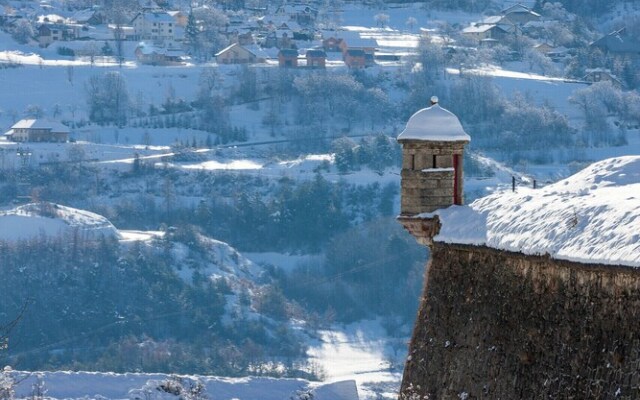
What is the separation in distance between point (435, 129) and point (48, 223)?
83662mm

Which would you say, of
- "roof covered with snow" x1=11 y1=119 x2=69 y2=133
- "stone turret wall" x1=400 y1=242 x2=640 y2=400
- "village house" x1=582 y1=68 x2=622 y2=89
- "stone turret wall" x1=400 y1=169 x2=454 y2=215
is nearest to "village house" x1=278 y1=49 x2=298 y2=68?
"village house" x1=582 y1=68 x2=622 y2=89

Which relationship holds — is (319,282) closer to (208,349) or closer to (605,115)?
(208,349)

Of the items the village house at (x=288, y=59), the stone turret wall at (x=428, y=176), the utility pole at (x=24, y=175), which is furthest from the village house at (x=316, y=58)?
the stone turret wall at (x=428, y=176)

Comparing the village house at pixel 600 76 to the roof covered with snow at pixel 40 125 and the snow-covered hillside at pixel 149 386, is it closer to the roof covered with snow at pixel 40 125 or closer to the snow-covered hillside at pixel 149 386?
the roof covered with snow at pixel 40 125

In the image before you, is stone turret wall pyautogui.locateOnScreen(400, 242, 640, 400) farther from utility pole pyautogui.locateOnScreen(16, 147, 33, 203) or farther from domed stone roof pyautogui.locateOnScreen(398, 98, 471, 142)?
utility pole pyautogui.locateOnScreen(16, 147, 33, 203)

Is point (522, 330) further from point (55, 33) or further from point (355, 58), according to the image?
point (55, 33)

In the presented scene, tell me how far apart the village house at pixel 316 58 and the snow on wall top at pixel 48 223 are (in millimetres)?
53387

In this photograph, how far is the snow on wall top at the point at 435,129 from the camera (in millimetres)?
21094

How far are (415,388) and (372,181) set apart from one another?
95034 mm

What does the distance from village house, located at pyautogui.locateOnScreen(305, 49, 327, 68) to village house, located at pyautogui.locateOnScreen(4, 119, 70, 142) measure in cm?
3130

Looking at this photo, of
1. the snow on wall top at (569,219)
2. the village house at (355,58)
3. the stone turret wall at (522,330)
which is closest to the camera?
the stone turret wall at (522,330)

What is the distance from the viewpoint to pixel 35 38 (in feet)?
547

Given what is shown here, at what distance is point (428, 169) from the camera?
69.6 feet

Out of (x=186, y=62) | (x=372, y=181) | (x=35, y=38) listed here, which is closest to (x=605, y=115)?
(x=372, y=181)
